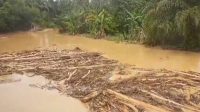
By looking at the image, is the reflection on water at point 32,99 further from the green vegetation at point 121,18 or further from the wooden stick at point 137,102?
the green vegetation at point 121,18

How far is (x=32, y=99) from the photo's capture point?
32.9ft

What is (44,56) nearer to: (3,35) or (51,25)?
(3,35)

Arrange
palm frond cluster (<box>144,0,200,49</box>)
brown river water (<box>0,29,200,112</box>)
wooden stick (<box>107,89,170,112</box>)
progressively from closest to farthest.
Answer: wooden stick (<box>107,89,170,112</box>), brown river water (<box>0,29,200,112</box>), palm frond cluster (<box>144,0,200,49</box>)

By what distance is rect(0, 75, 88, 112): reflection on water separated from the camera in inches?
361

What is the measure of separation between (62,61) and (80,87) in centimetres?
402

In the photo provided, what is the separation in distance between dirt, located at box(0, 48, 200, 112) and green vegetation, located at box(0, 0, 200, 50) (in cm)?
364

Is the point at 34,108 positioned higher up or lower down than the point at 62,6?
lower down

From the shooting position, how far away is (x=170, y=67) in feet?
42.3

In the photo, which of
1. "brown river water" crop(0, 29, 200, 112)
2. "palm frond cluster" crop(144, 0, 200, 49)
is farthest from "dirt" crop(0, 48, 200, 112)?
"palm frond cluster" crop(144, 0, 200, 49)

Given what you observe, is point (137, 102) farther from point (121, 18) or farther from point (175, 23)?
point (121, 18)

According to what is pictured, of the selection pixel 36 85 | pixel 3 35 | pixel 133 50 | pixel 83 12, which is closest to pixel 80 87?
pixel 36 85

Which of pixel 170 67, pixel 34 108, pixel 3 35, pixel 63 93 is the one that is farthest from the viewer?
pixel 3 35

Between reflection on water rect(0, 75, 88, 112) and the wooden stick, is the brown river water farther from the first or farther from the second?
the wooden stick

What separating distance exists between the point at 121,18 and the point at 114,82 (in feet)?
44.4
